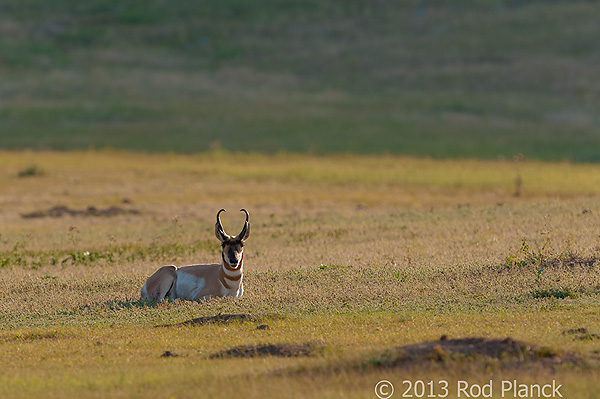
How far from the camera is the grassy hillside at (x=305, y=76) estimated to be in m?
56.6

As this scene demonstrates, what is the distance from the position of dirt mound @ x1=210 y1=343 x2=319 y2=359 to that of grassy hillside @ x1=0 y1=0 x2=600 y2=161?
127 ft

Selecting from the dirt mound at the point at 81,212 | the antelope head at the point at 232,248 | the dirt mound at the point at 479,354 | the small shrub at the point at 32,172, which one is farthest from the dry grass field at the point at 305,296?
the small shrub at the point at 32,172

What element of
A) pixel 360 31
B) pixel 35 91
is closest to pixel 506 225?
pixel 35 91

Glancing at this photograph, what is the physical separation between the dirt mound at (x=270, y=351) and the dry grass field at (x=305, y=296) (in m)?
0.07

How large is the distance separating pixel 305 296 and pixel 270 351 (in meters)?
3.95

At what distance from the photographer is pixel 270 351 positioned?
10.7m

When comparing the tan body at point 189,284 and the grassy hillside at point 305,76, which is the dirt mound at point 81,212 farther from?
the grassy hillside at point 305,76

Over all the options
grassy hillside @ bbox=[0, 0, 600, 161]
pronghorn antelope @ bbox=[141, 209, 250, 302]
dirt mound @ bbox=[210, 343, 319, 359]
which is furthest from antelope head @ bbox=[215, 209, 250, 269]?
grassy hillside @ bbox=[0, 0, 600, 161]

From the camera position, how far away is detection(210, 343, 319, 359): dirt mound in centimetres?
1055

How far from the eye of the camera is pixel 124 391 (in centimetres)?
905

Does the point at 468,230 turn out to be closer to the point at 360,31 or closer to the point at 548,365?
the point at 548,365

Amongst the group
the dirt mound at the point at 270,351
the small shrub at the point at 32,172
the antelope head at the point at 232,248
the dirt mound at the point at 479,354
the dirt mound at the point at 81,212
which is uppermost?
the small shrub at the point at 32,172

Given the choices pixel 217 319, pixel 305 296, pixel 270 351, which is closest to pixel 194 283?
pixel 305 296

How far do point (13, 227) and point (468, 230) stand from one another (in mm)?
13791
